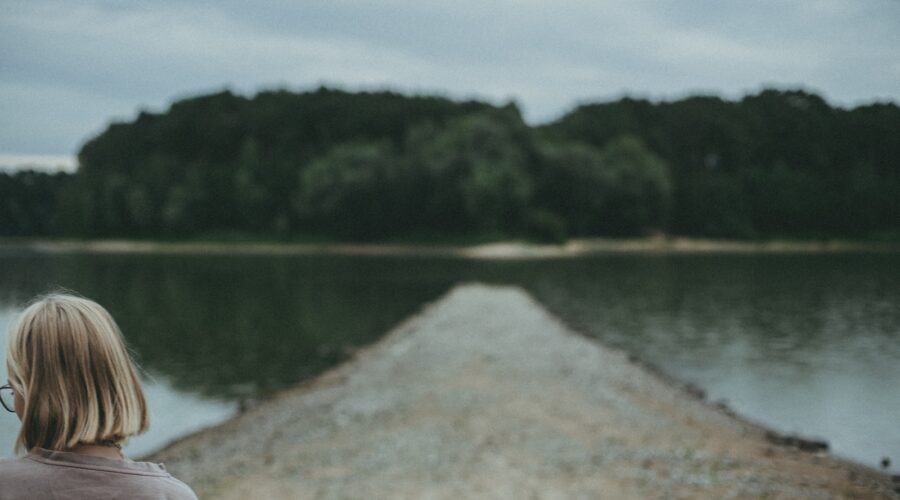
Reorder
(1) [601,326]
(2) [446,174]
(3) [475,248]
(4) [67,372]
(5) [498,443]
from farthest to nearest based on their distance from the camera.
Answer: (2) [446,174] < (3) [475,248] < (1) [601,326] < (5) [498,443] < (4) [67,372]

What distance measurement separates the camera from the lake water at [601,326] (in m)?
15.6

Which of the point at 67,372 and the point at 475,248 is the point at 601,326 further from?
the point at 475,248

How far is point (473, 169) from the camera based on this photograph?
3297 inches

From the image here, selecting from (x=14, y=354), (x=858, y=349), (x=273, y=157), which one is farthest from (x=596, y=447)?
(x=273, y=157)

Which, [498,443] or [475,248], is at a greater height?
[498,443]

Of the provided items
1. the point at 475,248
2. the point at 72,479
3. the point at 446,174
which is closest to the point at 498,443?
the point at 72,479

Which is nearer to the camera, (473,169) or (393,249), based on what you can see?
(473,169)

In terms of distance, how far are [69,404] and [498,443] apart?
932cm

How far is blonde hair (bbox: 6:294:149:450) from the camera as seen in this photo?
208 centimetres

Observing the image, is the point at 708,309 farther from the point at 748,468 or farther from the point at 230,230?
the point at 230,230

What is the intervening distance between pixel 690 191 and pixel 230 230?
215 ft

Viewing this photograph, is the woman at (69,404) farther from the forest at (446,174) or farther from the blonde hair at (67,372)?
the forest at (446,174)

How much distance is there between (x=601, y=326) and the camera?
2803 cm

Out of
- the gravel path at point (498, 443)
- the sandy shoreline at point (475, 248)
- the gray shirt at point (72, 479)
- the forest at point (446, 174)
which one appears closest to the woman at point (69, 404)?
the gray shirt at point (72, 479)
